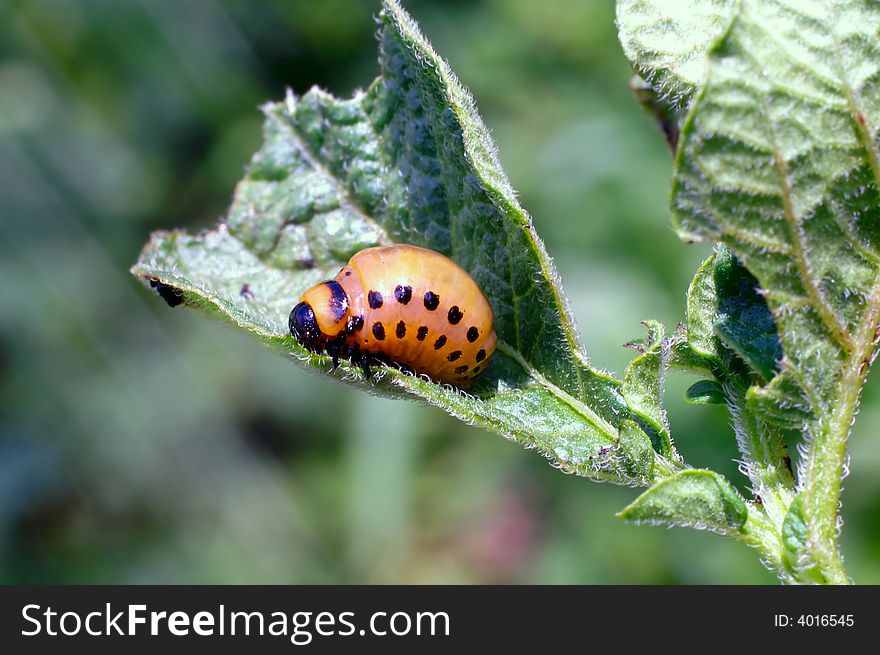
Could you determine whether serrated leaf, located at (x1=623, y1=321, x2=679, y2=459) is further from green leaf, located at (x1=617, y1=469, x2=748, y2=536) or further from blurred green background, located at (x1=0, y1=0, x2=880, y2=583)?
blurred green background, located at (x1=0, y1=0, x2=880, y2=583)

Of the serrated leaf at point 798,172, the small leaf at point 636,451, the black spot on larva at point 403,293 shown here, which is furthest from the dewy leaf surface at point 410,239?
the serrated leaf at point 798,172

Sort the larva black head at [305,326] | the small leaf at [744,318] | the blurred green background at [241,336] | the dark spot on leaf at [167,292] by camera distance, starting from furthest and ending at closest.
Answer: the blurred green background at [241,336] → the larva black head at [305,326] → the dark spot on leaf at [167,292] → the small leaf at [744,318]

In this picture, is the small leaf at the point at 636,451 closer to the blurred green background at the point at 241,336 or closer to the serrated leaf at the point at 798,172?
the serrated leaf at the point at 798,172

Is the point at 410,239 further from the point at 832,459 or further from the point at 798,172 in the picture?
the point at 832,459

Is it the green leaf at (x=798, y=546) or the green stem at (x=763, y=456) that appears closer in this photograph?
the green leaf at (x=798, y=546)

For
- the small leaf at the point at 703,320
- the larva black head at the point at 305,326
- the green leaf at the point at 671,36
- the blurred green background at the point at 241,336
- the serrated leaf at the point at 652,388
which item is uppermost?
the blurred green background at the point at 241,336

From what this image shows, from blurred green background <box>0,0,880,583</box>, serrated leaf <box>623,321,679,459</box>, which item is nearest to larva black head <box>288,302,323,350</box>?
serrated leaf <box>623,321,679,459</box>

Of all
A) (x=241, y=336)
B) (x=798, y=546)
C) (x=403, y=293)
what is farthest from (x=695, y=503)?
(x=241, y=336)
